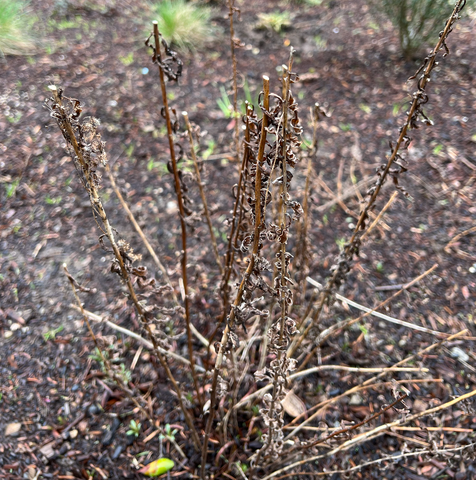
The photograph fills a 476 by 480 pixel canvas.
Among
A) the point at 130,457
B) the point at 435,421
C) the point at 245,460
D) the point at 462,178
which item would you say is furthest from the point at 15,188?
the point at 462,178

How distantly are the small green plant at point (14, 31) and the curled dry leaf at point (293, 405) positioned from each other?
3794 millimetres

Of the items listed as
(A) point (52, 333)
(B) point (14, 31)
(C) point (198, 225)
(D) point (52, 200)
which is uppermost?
(B) point (14, 31)

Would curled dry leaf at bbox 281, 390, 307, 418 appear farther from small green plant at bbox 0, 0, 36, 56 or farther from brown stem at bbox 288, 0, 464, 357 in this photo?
small green plant at bbox 0, 0, 36, 56

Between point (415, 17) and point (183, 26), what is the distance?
2.21m

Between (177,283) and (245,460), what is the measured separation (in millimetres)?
979

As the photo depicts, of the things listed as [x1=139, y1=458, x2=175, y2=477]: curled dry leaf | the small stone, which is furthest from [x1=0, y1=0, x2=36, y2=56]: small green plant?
[x1=139, y1=458, x2=175, y2=477]: curled dry leaf

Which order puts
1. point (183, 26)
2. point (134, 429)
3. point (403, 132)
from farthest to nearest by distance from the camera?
point (183, 26) → point (134, 429) → point (403, 132)

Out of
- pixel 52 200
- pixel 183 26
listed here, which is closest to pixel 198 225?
pixel 52 200

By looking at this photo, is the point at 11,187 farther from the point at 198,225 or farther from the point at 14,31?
the point at 14,31

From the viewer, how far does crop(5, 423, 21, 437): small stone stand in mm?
1623

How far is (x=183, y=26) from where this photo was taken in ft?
12.5

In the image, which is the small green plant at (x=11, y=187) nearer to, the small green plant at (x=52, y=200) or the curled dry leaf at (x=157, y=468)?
the small green plant at (x=52, y=200)

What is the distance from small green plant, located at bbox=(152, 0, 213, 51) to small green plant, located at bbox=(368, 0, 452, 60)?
5.56 ft

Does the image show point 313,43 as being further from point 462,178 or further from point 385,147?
point 462,178
